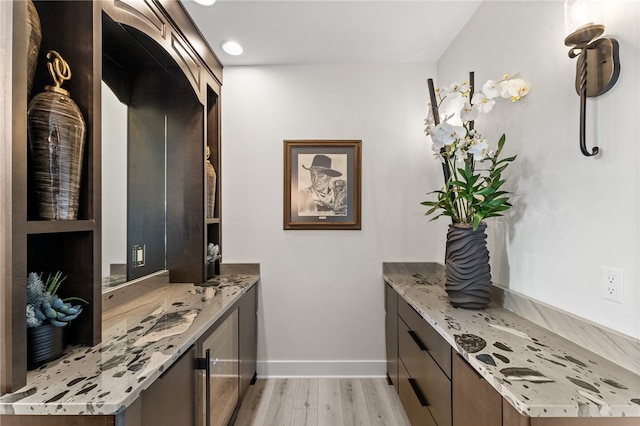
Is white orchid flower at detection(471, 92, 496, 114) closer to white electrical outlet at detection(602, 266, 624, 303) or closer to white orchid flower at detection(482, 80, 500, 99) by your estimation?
white orchid flower at detection(482, 80, 500, 99)

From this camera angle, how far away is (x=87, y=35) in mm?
1175

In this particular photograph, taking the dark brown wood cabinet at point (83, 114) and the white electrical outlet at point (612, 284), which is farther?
the white electrical outlet at point (612, 284)

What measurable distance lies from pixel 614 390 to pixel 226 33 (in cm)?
267

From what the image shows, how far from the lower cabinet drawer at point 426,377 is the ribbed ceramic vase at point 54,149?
1.60 meters

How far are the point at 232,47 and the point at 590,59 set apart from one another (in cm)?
219

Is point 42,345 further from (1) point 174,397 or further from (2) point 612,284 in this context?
(2) point 612,284

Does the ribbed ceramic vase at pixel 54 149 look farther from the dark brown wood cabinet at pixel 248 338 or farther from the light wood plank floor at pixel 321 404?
the light wood plank floor at pixel 321 404

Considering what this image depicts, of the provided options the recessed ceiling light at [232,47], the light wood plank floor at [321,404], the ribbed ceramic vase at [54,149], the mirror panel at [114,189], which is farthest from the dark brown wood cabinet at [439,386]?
the recessed ceiling light at [232,47]

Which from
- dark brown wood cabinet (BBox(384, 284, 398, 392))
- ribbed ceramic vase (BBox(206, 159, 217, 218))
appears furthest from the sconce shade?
ribbed ceramic vase (BBox(206, 159, 217, 218))

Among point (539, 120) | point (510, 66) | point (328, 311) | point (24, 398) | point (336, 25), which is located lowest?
point (328, 311)

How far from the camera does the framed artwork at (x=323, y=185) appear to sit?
2.68 m

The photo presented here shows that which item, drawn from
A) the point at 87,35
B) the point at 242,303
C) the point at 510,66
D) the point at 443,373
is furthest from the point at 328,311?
the point at 87,35

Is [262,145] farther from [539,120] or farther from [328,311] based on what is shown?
[539,120]


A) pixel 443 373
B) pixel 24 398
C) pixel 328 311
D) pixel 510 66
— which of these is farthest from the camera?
pixel 328 311
